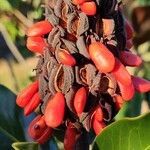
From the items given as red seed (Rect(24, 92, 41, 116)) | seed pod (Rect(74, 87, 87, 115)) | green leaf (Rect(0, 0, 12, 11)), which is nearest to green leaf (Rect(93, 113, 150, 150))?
seed pod (Rect(74, 87, 87, 115))

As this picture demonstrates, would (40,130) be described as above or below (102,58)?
below

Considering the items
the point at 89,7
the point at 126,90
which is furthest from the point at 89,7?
the point at 126,90

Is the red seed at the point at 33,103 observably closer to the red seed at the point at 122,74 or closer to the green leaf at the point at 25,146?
the green leaf at the point at 25,146

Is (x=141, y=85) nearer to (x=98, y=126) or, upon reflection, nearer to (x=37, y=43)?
(x=98, y=126)

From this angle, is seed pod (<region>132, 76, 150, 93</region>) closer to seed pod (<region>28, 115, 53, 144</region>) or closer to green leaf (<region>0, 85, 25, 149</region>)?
seed pod (<region>28, 115, 53, 144</region>)

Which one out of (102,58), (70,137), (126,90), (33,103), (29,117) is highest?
(102,58)

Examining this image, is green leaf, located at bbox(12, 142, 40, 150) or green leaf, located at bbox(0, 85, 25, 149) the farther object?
green leaf, located at bbox(0, 85, 25, 149)
